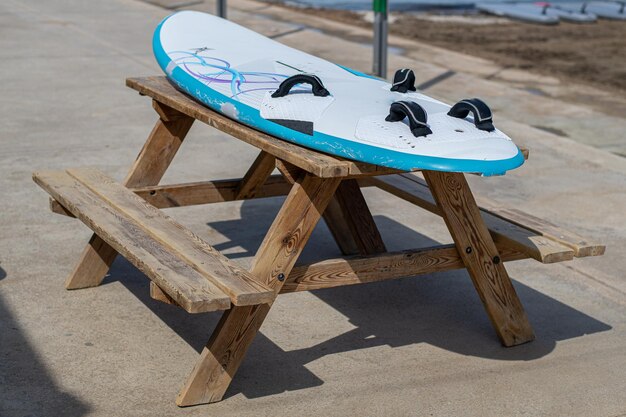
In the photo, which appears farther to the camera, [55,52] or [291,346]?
[55,52]

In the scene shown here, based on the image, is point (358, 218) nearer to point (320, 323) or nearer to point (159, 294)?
point (320, 323)

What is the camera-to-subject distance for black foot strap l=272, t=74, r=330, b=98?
4203mm

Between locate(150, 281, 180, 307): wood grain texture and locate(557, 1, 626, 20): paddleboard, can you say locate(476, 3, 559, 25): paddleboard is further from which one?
locate(150, 281, 180, 307): wood grain texture

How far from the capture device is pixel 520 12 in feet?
53.5

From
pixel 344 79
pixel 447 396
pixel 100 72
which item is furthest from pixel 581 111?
pixel 447 396

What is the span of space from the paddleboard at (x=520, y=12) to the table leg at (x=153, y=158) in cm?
1151

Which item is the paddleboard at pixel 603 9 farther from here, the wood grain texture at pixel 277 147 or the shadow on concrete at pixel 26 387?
the shadow on concrete at pixel 26 387

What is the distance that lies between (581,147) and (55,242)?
4086 millimetres

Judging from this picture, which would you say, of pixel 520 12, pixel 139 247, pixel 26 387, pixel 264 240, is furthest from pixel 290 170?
pixel 520 12

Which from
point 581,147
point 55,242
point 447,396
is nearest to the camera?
point 447,396

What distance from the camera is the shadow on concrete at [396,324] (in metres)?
4.19

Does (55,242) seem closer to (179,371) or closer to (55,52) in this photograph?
(179,371)

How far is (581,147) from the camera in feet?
25.9

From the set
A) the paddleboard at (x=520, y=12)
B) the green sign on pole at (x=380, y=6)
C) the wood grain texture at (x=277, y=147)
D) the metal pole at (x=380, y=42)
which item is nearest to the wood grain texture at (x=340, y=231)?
the wood grain texture at (x=277, y=147)
